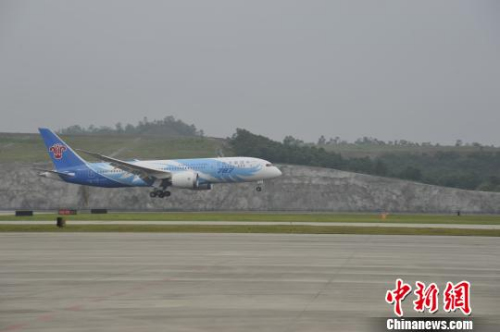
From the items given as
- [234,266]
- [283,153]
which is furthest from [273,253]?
[283,153]

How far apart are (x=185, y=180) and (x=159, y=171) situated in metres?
3.67

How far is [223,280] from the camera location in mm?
20578

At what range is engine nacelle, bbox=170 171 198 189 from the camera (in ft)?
229

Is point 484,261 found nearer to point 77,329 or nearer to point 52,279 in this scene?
point 52,279

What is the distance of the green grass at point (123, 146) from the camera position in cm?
11712

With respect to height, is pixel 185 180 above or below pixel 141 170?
below

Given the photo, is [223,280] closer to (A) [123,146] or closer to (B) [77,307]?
(B) [77,307]

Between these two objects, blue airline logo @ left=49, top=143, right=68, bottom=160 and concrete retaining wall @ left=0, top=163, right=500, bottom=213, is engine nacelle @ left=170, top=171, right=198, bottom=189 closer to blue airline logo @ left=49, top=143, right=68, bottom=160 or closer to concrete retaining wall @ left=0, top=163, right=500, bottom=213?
blue airline logo @ left=49, top=143, right=68, bottom=160

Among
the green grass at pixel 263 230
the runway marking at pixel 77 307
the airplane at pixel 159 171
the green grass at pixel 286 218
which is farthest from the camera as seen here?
the airplane at pixel 159 171

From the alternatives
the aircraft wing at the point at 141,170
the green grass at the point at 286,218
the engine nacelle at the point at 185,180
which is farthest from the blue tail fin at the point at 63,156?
the green grass at the point at 286,218

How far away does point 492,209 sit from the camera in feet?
297

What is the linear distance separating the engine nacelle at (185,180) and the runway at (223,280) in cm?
3467

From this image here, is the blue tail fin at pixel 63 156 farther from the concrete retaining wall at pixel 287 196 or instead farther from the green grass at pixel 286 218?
the concrete retaining wall at pixel 287 196

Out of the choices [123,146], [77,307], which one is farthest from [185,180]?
[123,146]
